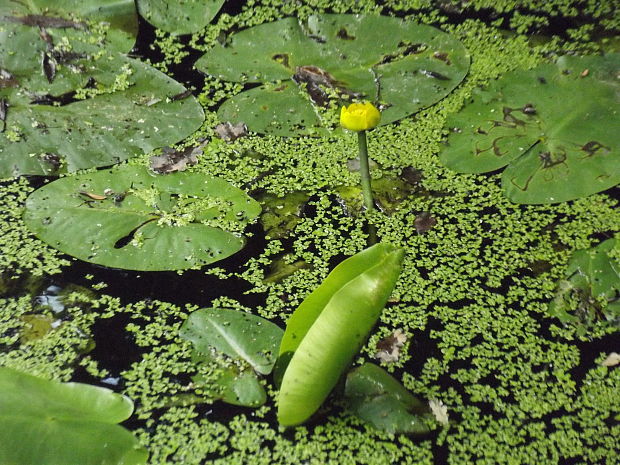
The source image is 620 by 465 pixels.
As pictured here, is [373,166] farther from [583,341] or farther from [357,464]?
[357,464]

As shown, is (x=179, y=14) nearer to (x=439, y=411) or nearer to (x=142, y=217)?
(x=142, y=217)

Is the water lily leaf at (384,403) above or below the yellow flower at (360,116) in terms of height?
below

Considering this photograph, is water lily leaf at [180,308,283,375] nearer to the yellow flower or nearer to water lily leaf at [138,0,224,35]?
the yellow flower

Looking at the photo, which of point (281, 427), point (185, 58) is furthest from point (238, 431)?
point (185, 58)

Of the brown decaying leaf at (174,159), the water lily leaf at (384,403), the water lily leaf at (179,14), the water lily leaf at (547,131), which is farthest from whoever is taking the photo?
the water lily leaf at (179,14)

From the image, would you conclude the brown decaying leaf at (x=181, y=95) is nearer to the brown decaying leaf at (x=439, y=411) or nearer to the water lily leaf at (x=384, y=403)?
the water lily leaf at (x=384, y=403)

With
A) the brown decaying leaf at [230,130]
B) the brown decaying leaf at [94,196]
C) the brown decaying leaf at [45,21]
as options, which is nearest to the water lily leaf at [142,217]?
the brown decaying leaf at [94,196]

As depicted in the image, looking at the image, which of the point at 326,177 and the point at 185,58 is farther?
the point at 185,58
